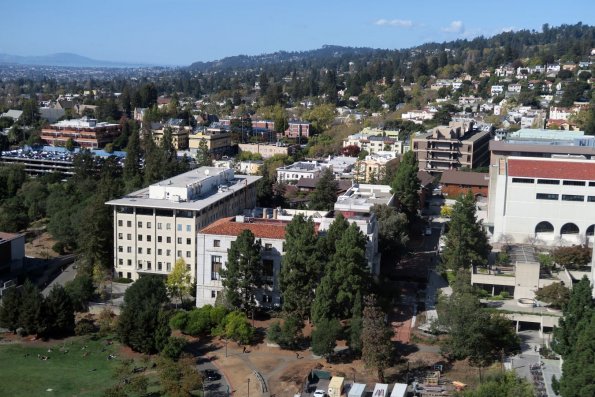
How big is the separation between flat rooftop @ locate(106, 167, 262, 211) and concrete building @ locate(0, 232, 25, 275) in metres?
4.97

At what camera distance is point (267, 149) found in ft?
187

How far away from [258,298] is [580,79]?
57.2m

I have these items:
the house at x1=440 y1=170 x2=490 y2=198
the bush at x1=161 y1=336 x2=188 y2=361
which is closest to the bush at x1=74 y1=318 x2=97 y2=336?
the bush at x1=161 y1=336 x2=188 y2=361

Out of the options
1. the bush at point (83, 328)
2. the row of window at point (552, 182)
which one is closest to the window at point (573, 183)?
the row of window at point (552, 182)

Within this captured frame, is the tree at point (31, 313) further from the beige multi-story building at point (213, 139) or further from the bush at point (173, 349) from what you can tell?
the beige multi-story building at point (213, 139)

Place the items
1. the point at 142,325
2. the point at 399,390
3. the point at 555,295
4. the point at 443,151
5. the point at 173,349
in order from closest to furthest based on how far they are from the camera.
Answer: the point at 399,390 → the point at 173,349 → the point at 142,325 → the point at 555,295 → the point at 443,151

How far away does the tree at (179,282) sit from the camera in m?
25.8

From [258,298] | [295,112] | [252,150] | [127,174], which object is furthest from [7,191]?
[295,112]

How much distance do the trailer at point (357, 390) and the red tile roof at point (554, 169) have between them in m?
15.1

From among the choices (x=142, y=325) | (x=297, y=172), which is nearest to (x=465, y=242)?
(x=142, y=325)

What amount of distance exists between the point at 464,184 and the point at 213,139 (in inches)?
856

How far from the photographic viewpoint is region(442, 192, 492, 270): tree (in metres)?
26.4

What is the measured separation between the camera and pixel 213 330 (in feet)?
76.1

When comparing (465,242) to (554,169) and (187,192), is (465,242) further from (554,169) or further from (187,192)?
(187,192)
